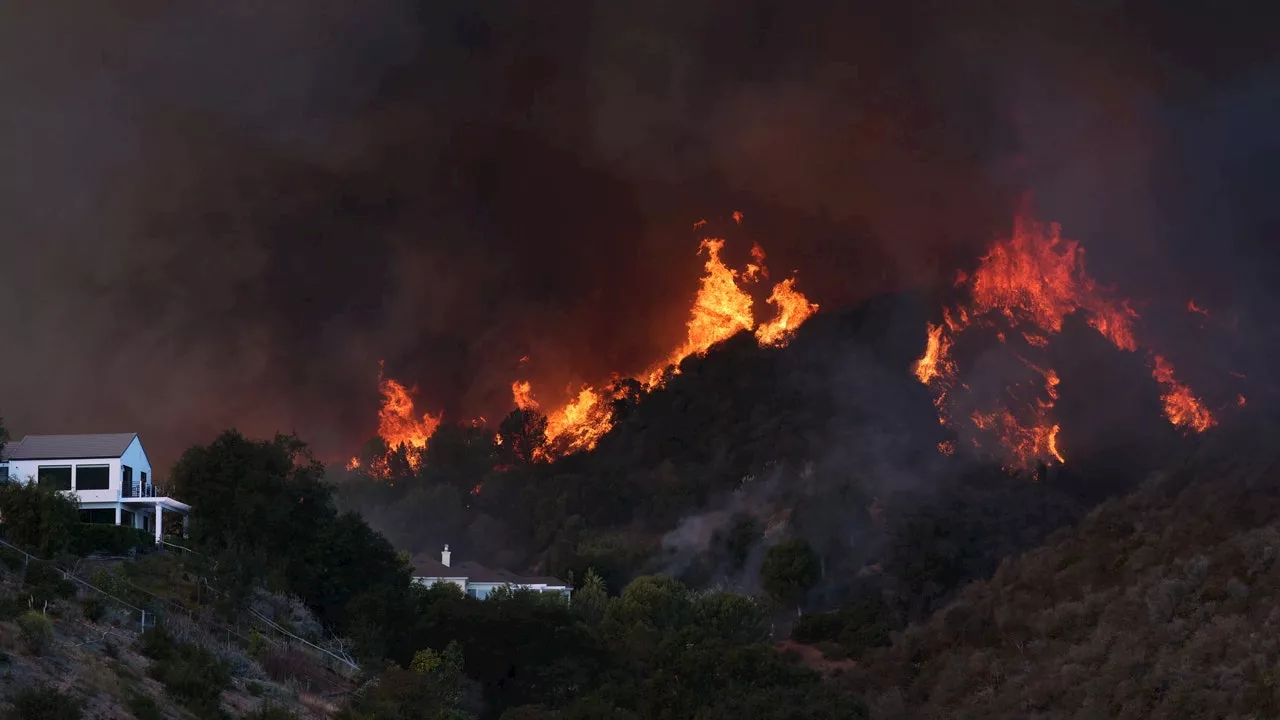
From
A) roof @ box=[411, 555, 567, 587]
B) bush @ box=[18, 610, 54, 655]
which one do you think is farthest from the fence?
roof @ box=[411, 555, 567, 587]

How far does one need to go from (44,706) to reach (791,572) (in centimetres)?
9102

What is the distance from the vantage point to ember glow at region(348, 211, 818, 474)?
16125cm

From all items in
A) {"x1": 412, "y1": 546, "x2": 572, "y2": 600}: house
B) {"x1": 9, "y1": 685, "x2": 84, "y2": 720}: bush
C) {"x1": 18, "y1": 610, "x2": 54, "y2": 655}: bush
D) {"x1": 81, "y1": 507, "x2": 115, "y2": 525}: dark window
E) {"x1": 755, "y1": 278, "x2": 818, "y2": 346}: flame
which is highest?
{"x1": 755, "y1": 278, "x2": 818, "y2": 346}: flame

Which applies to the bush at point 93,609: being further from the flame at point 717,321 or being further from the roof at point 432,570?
the flame at point 717,321

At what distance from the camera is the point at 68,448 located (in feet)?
238

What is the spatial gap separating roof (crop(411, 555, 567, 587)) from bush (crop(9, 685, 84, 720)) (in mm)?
86119

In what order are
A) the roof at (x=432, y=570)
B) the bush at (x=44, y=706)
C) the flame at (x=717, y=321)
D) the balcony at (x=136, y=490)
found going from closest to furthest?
1. the bush at (x=44, y=706)
2. the balcony at (x=136, y=490)
3. the roof at (x=432, y=570)
4. the flame at (x=717, y=321)

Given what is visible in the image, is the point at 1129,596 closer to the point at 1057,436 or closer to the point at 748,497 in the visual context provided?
the point at 1057,436

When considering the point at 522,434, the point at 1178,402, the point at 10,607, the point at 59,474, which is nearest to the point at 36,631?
the point at 10,607

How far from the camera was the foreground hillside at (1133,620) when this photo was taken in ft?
238

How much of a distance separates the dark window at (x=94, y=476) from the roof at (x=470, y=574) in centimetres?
5165

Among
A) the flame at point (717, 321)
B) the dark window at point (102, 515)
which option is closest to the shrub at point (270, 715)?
the dark window at point (102, 515)

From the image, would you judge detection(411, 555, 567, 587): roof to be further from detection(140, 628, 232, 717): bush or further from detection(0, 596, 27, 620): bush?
detection(0, 596, 27, 620): bush

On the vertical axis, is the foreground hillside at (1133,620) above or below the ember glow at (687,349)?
below
